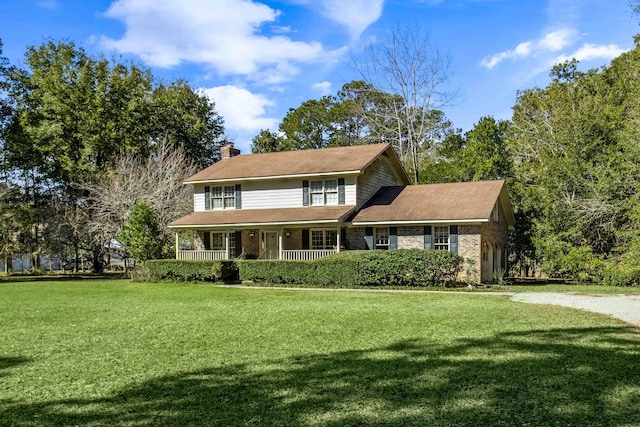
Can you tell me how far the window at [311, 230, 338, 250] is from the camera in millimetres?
25734

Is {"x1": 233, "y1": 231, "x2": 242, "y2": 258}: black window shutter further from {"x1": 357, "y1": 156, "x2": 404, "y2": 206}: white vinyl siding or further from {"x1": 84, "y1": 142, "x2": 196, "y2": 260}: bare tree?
{"x1": 357, "y1": 156, "x2": 404, "y2": 206}: white vinyl siding

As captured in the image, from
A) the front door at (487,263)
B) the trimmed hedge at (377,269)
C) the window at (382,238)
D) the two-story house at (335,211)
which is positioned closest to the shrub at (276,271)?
the trimmed hedge at (377,269)

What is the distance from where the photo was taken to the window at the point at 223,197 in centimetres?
2825

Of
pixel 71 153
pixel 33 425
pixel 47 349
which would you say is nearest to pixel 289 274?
pixel 47 349

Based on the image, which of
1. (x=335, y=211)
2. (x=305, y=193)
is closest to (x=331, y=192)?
(x=305, y=193)

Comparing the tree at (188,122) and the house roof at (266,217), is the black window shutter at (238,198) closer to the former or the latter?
the house roof at (266,217)

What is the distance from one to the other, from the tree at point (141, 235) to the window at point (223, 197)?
3470 mm

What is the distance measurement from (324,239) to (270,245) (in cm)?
320

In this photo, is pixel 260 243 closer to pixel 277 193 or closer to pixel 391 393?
pixel 277 193

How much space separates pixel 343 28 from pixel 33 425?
58.9ft

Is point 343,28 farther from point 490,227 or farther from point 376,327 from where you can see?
point 376,327

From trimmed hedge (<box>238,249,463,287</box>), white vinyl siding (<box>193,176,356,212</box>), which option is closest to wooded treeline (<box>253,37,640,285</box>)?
trimmed hedge (<box>238,249,463,287</box>)

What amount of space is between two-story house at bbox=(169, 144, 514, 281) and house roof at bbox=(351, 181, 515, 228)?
5 centimetres

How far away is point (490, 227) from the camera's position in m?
23.2
